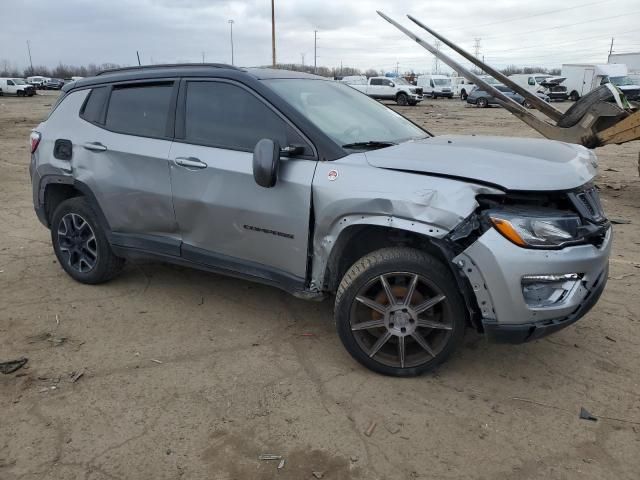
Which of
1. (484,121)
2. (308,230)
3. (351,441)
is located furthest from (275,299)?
(484,121)

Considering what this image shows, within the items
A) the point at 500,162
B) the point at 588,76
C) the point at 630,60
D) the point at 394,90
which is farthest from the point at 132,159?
the point at 630,60

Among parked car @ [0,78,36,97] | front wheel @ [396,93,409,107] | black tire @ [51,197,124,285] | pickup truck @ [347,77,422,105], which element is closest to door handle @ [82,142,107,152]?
black tire @ [51,197,124,285]

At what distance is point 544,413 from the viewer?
3041 mm

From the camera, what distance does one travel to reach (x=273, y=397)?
3195 millimetres

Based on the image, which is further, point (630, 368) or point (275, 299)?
point (275, 299)

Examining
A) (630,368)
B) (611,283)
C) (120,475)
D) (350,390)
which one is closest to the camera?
(120,475)

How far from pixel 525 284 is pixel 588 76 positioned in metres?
42.5

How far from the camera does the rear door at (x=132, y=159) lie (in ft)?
13.4

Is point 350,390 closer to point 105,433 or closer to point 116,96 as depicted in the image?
point 105,433

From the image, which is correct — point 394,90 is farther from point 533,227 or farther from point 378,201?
point 533,227

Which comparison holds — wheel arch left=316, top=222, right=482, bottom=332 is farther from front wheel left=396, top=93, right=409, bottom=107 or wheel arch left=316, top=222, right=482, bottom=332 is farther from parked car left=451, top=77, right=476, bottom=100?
parked car left=451, top=77, right=476, bottom=100

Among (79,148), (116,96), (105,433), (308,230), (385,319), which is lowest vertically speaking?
(105,433)

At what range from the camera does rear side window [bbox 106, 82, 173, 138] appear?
13.6 ft

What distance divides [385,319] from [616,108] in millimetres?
6255
